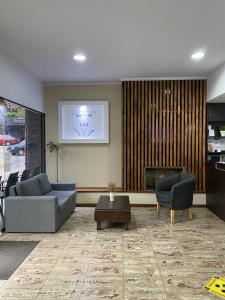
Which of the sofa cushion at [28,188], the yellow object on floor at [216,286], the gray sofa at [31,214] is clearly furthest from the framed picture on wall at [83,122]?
the yellow object on floor at [216,286]

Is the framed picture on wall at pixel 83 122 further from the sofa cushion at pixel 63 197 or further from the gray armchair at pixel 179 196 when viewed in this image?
the gray armchair at pixel 179 196

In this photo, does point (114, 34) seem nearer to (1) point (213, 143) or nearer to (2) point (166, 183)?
(2) point (166, 183)

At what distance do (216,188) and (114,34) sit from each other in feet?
12.1

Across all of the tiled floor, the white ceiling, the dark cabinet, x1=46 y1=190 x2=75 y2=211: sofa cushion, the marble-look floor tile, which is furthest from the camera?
the dark cabinet

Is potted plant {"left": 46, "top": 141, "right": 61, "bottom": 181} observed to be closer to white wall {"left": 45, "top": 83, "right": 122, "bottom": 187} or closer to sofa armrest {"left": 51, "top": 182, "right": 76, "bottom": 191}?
white wall {"left": 45, "top": 83, "right": 122, "bottom": 187}

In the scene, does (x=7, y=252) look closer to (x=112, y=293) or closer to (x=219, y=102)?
(x=112, y=293)

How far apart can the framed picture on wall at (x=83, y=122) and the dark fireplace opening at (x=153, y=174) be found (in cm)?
132

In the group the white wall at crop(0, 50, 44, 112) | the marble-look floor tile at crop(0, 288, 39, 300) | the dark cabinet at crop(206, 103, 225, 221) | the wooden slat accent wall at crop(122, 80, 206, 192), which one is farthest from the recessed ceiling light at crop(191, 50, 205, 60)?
the marble-look floor tile at crop(0, 288, 39, 300)

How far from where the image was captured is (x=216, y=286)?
2.70m

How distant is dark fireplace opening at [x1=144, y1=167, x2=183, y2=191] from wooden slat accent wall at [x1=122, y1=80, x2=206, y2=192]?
0.11m

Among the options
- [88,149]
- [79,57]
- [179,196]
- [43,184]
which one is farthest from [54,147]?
[179,196]

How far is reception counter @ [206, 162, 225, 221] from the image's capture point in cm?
507

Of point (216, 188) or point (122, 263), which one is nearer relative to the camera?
point (122, 263)

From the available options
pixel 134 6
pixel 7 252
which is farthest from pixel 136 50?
pixel 7 252
